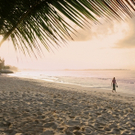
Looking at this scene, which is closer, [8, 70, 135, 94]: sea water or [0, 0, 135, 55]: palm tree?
[0, 0, 135, 55]: palm tree

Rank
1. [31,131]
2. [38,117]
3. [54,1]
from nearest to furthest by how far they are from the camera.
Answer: [54,1] → [31,131] → [38,117]

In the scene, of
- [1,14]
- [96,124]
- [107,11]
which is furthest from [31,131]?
[107,11]

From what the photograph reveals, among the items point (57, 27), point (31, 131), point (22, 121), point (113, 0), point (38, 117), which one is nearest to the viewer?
point (113, 0)

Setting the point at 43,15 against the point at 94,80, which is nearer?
the point at 43,15

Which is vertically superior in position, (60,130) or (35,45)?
(35,45)

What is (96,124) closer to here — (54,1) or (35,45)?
(35,45)

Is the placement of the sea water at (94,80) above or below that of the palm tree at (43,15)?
below

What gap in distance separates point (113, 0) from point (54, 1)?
0.38 metres

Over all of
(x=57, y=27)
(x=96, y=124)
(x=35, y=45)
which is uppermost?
(x=57, y=27)

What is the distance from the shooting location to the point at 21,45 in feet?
3.81

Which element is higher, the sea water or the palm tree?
the palm tree

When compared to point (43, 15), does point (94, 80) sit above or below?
below

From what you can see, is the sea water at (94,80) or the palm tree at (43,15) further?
the sea water at (94,80)

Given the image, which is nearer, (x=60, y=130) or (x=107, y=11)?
(x=107, y=11)
